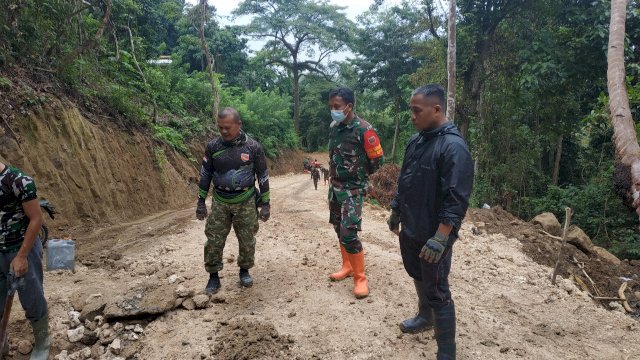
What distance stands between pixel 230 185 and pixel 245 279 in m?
1.03

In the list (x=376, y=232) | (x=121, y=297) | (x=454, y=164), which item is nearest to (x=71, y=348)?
(x=121, y=297)

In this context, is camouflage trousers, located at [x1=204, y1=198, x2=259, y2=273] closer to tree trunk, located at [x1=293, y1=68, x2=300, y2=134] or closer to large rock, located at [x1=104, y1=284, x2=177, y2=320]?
large rock, located at [x1=104, y1=284, x2=177, y2=320]

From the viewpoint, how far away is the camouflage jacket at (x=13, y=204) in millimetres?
2795

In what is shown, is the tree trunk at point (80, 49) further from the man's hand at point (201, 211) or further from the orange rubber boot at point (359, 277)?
the orange rubber boot at point (359, 277)

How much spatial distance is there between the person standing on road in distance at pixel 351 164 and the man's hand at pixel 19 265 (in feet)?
8.10

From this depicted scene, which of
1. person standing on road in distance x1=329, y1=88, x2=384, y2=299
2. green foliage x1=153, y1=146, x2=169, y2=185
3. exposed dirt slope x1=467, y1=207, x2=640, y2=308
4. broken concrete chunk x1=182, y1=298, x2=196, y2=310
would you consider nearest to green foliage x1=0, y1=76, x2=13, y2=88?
green foliage x1=153, y1=146, x2=169, y2=185

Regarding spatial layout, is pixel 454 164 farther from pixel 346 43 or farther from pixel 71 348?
pixel 346 43

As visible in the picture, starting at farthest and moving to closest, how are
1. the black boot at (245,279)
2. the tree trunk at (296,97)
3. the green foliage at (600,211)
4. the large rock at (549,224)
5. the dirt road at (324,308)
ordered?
the tree trunk at (296,97), the green foliage at (600,211), the large rock at (549,224), the black boot at (245,279), the dirt road at (324,308)

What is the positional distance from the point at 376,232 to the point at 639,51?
30.7 feet

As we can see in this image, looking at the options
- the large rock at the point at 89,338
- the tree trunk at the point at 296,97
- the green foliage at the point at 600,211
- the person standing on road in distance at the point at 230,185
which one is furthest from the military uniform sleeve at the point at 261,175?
the tree trunk at the point at 296,97

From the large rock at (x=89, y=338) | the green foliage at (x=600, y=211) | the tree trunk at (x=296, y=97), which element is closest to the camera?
the large rock at (x=89, y=338)

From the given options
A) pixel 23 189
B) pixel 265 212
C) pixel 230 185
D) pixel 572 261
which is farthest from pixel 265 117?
pixel 23 189

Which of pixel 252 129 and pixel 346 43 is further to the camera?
pixel 346 43

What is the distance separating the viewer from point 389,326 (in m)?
3.39
